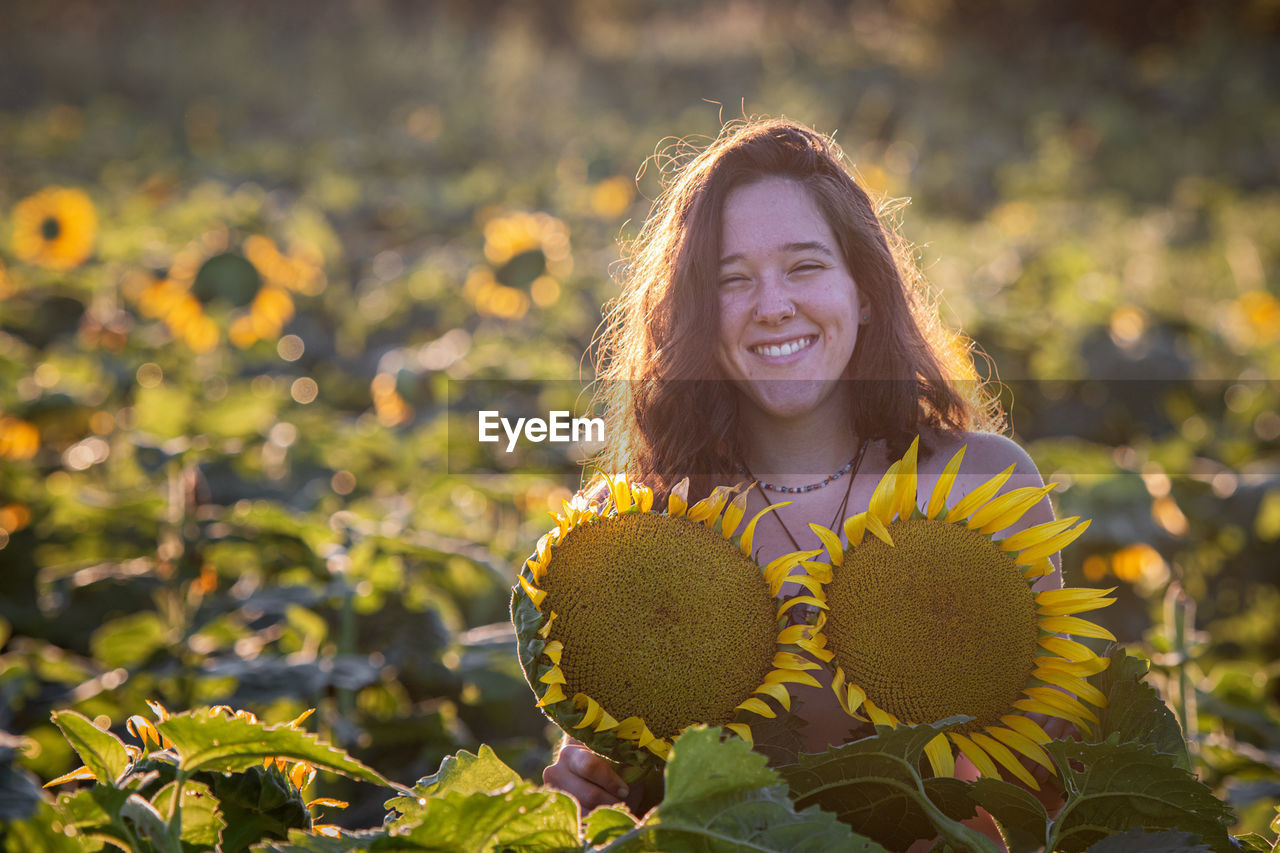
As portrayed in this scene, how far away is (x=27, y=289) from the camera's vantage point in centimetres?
491

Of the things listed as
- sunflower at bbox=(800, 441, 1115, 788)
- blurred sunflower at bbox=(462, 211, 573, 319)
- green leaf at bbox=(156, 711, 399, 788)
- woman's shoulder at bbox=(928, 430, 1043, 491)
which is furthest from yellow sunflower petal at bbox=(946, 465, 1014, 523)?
blurred sunflower at bbox=(462, 211, 573, 319)

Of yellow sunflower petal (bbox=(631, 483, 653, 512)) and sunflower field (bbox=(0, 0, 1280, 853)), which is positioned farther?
yellow sunflower petal (bbox=(631, 483, 653, 512))

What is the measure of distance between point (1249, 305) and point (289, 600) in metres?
4.78

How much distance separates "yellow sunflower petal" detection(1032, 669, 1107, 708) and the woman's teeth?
59cm

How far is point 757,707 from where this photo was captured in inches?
39.4

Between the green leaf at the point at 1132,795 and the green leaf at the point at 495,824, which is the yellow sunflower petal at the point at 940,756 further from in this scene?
the green leaf at the point at 495,824

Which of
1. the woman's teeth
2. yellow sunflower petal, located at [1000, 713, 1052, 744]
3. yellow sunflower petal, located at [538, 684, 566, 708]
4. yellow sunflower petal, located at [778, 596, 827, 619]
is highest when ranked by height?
the woman's teeth

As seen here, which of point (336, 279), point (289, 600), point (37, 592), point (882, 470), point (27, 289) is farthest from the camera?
point (336, 279)

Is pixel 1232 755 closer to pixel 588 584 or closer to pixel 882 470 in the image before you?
pixel 882 470

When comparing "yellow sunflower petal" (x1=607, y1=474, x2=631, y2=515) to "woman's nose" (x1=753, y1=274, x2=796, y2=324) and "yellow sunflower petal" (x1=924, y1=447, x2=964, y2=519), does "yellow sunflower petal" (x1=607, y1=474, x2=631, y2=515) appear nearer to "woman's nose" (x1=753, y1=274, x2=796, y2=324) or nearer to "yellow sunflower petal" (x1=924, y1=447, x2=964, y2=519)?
"yellow sunflower petal" (x1=924, y1=447, x2=964, y2=519)

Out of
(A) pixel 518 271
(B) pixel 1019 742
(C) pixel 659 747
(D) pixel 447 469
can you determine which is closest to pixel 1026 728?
(B) pixel 1019 742

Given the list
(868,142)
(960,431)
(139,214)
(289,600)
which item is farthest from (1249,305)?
(868,142)

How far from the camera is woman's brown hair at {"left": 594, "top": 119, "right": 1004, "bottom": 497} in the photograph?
1535 mm

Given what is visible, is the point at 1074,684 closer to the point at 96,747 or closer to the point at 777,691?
the point at 777,691
